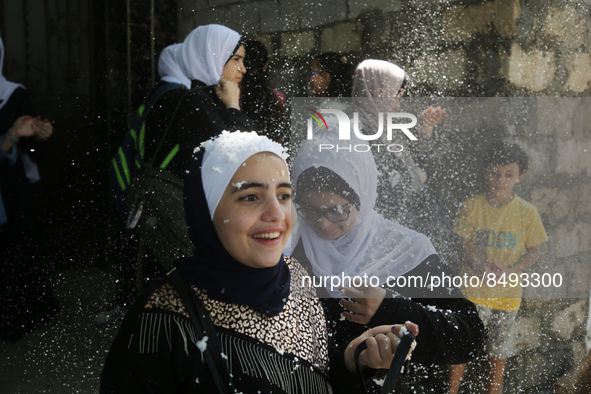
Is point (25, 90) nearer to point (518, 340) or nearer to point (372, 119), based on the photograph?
point (372, 119)

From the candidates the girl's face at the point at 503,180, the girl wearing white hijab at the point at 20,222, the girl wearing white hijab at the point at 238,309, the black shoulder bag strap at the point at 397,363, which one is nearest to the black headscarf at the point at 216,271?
the girl wearing white hijab at the point at 238,309

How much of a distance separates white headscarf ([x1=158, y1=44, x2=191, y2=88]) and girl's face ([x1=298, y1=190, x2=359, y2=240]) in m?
0.59

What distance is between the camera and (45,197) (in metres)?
1.99

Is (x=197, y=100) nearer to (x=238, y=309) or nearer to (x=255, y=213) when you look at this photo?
(x=255, y=213)

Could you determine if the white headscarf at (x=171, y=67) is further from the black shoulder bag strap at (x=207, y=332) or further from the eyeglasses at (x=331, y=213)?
the black shoulder bag strap at (x=207, y=332)

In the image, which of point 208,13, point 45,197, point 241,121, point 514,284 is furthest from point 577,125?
point 45,197

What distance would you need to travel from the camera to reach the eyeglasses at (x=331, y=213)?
2041mm

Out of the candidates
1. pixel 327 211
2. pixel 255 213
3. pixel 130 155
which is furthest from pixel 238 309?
pixel 130 155

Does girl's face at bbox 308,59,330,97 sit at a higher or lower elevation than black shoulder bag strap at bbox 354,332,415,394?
higher

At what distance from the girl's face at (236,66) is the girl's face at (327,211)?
0.47 meters

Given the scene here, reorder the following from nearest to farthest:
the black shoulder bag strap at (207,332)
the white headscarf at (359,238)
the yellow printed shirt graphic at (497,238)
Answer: the black shoulder bag strap at (207,332) → the white headscarf at (359,238) → the yellow printed shirt graphic at (497,238)

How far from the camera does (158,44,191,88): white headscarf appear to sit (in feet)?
6.48

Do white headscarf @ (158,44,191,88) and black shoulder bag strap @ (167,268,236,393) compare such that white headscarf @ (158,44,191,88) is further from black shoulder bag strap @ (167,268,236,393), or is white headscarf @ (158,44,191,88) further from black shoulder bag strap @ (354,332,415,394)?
black shoulder bag strap @ (354,332,415,394)

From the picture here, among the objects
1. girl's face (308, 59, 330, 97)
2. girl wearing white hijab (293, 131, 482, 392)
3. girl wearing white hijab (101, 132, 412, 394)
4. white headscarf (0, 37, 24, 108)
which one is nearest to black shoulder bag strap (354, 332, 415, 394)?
girl wearing white hijab (101, 132, 412, 394)
